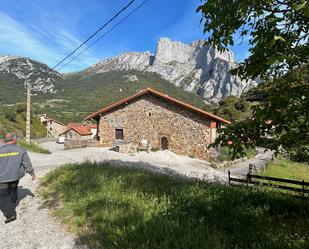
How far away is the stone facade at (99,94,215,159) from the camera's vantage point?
23.0 metres

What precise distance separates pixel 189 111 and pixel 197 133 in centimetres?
216

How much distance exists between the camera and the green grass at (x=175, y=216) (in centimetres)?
424

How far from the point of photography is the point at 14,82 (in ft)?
513

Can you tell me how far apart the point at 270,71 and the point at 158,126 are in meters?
19.8

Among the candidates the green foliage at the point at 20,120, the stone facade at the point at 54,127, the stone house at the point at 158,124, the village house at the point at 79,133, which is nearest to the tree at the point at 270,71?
the stone house at the point at 158,124

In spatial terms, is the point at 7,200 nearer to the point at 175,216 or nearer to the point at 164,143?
the point at 175,216

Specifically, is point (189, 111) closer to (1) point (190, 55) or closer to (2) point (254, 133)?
(2) point (254, 133)

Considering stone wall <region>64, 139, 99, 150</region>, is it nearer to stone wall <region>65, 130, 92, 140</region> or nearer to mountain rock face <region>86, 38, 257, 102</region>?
stone wall <region>65, 130, 92, 140</region>

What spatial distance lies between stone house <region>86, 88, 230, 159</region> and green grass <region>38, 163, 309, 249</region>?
15129mm

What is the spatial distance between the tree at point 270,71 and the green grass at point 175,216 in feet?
4.81

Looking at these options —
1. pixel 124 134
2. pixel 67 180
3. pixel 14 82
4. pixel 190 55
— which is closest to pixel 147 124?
pixel 124 134

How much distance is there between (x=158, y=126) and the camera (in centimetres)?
2498

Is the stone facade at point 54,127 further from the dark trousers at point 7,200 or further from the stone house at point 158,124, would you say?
the dark trousers at point 7,200

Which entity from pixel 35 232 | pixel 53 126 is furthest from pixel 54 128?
pixel 35 232
